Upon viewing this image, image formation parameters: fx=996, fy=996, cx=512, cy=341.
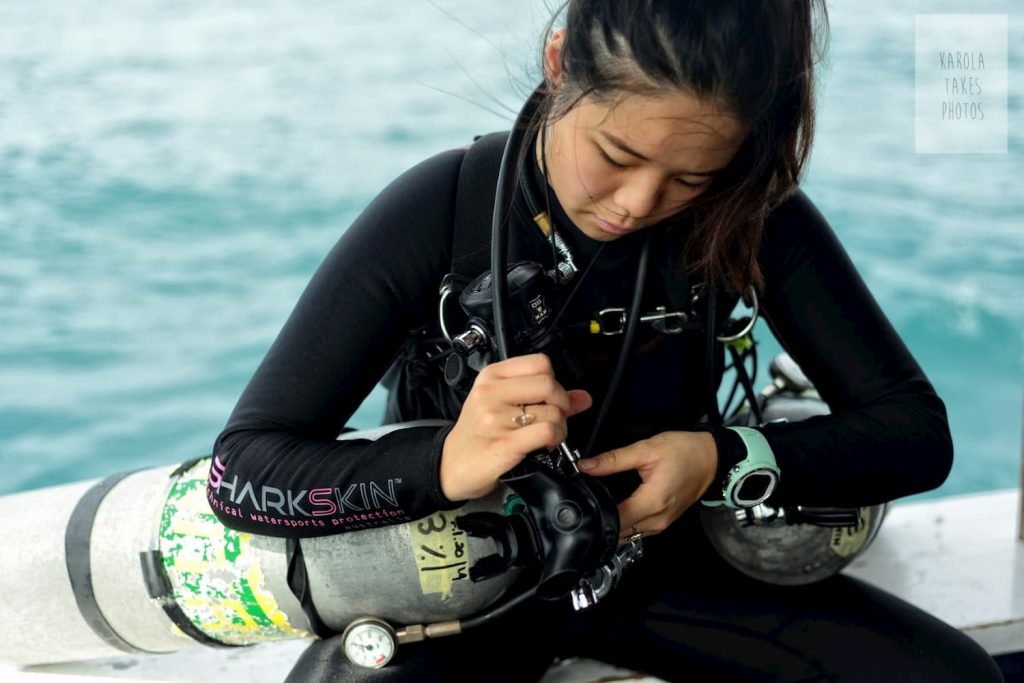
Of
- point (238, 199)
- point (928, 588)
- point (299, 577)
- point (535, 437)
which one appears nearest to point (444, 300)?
point (535, 437)

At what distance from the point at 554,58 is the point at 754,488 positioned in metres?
0.54

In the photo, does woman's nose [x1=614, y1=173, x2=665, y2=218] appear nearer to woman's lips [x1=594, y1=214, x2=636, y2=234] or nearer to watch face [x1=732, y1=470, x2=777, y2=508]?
woman's lips [x1=594, y1=214, x2=636, y2=234]

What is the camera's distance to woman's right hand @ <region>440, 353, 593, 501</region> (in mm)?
906

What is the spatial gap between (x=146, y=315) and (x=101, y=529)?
4.16 metres

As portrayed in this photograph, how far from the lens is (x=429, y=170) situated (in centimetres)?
115

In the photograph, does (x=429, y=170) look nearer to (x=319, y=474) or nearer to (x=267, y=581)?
(x=319, y=474)

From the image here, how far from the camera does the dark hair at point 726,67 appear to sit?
3.09 feet

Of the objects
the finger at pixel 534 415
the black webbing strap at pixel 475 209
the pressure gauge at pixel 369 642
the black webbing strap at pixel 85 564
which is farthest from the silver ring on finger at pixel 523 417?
the black webbing strap at pixel 85 564

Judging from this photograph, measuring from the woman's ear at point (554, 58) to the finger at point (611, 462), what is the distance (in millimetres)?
390

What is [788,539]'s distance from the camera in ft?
4.35

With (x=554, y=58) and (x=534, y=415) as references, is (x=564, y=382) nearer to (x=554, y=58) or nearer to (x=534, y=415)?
(x=534, y=415)

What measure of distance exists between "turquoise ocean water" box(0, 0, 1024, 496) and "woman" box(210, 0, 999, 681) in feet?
8.68

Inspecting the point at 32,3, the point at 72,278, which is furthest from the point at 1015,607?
the point at 32,3

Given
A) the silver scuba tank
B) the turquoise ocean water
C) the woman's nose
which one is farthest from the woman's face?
the turquoise ocean water
